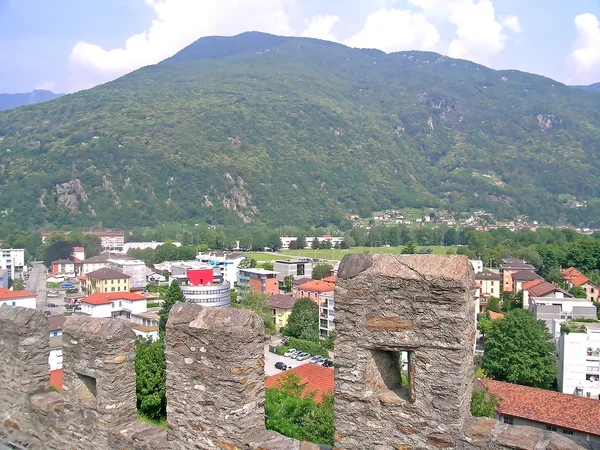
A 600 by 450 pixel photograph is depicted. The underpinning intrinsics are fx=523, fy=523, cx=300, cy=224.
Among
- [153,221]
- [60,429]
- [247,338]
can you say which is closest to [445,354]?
[247,338]

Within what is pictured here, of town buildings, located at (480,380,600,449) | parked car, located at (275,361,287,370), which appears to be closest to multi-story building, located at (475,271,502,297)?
parked car, located at (275,361,287,370)

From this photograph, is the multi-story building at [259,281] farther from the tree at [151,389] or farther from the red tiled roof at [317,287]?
the tree at [151,389]

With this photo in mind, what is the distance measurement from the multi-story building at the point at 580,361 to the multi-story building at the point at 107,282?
53968mm

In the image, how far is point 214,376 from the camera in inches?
207

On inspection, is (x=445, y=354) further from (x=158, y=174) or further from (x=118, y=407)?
(x=158, y=174)

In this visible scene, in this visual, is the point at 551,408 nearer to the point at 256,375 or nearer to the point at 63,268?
the point at 256,375

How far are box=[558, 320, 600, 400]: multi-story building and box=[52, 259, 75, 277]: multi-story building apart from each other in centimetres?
8635

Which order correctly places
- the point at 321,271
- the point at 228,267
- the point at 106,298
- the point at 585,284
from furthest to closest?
the point at 228,267 → the point at 321,271 → the point at 585,284 → the point at 106,298

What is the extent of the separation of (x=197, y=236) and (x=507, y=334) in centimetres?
10095

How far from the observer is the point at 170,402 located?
5.57 metres

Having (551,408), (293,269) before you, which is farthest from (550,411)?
(293,269)

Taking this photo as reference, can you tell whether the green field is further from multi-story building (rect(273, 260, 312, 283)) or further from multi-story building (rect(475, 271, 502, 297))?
multi-story building (rect(475, 271, 502, 297))

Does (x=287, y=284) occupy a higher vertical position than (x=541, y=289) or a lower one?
lower

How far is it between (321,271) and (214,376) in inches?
2983
